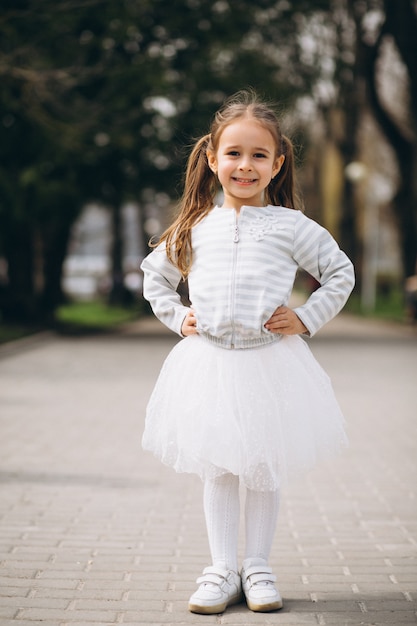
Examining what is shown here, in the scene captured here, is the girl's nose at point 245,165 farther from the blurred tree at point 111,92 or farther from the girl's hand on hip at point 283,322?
the blurred tree at point 111,92

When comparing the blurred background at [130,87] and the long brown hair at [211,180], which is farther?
the blurred background at [130,87]

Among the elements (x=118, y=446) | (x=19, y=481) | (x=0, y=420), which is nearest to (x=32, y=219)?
(x=0, y=420)

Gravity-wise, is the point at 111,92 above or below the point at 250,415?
above

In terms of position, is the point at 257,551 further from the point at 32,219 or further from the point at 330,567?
the point at 32,219

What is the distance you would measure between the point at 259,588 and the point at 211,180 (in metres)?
1.65

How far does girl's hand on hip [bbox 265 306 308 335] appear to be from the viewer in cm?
359

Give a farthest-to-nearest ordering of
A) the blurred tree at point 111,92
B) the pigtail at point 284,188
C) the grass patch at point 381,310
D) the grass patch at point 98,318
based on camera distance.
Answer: the grass patch at point 381,310 < the grass patch at point 98,318 < the blurred tree at point 111,92 < the pigtail at point 284,188

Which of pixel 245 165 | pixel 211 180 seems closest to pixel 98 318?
pixel 211 180

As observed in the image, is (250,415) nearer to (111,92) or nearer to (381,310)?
(111,92)

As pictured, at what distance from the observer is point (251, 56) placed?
72.5 feet

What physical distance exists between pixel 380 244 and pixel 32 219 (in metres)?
50.3

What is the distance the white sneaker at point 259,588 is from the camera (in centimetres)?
362

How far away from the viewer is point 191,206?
390 centimetres

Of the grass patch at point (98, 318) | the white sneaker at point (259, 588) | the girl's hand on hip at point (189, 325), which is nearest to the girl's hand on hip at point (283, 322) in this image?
the girl's hand on hip at point (189, 325)
